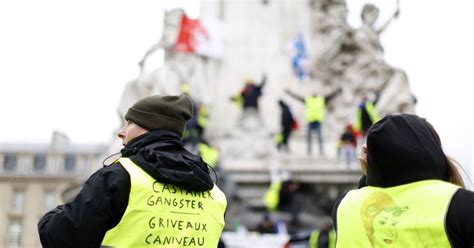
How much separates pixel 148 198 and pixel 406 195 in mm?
900

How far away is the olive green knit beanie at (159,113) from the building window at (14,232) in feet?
126

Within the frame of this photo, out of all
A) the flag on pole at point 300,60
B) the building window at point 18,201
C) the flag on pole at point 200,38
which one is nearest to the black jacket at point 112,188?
the flag on pole at point 300,60

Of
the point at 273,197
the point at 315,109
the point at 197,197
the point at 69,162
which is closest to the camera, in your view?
the point at 197,197

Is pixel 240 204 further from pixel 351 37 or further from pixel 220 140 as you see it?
pixel 351 37

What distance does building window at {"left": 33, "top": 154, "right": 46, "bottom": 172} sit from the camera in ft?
148

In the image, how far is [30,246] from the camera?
3756cm

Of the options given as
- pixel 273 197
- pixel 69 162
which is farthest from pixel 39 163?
pixel 273 197

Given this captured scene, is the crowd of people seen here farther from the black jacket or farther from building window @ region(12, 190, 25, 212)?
building window @ region(12, 190, 25, 212)

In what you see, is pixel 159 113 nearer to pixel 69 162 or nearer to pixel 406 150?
pixel 406 150

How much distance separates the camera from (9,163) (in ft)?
142

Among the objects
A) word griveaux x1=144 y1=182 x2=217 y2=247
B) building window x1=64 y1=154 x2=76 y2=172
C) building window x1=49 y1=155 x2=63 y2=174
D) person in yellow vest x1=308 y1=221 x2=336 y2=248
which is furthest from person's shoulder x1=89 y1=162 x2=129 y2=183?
building window x1=64 y1=154 x2=76 y2=172

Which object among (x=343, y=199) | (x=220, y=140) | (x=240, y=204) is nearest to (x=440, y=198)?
(x=343, y=199)

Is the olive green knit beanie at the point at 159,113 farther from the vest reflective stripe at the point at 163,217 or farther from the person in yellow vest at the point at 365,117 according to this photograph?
the person in yellow vest at the point at 365,117

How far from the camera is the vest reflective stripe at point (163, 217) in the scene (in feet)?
7.80
